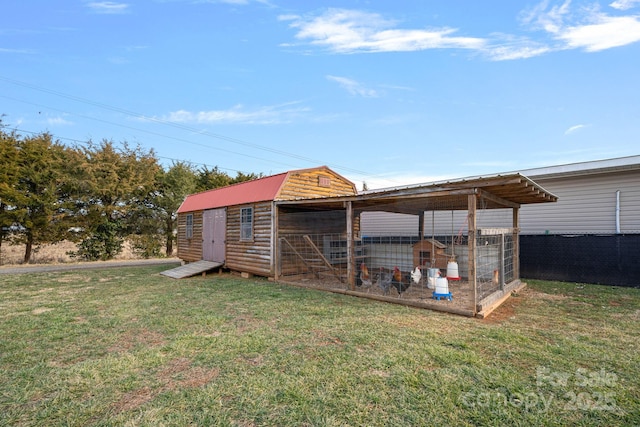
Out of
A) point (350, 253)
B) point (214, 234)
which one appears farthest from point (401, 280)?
point (214, 234)

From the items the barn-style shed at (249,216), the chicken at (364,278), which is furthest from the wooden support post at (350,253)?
the barn-style shed at (249,216)

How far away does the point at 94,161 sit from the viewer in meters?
15.5

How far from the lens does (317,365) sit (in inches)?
118

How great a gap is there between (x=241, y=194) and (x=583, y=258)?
1015 cm

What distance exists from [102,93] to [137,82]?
4799 mm

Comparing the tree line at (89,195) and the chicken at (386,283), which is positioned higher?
the tree line at (89,195)

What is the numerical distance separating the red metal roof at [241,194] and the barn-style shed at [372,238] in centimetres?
5

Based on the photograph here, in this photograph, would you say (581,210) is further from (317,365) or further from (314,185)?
(317,365)

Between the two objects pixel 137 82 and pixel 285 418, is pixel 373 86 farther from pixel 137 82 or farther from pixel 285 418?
pixel 285 418

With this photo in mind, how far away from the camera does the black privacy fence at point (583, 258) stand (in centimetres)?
741

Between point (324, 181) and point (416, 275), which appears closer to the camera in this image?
point (416, 275)

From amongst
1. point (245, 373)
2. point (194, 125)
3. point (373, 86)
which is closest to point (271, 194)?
point (373, 86)

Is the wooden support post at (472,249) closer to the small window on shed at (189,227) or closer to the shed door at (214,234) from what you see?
the shed door at (214,234)

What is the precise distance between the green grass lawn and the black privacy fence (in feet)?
8.04
